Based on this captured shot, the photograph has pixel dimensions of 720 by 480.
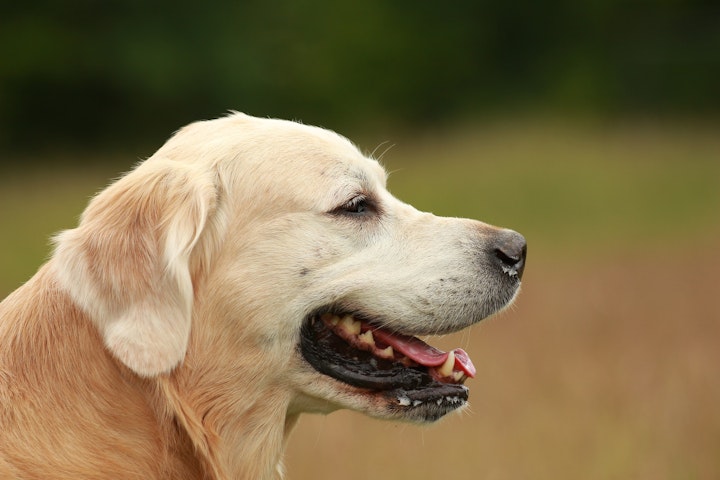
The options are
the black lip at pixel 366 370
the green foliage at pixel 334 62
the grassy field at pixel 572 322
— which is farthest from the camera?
the green foliage at pixel 334 62

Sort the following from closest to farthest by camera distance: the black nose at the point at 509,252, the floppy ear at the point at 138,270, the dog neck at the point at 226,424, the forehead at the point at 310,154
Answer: the floppy ear at the point at 138,270, the dog neck at the point at 226,424, the forehead at the point at 310,154, the black nose at the point at 509,252

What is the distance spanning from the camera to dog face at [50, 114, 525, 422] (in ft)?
10.5

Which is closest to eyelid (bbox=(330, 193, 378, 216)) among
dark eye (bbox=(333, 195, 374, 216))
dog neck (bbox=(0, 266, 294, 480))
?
dark eye (bbox=(333, 195, 374, 216))

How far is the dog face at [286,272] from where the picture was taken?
3193 mm

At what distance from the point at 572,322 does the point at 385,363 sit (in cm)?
520

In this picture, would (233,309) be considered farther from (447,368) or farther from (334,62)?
(334,62)

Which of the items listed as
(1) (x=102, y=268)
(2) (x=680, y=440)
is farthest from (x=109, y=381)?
(2) (x=680, y=440)

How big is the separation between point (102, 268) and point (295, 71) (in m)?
21.9

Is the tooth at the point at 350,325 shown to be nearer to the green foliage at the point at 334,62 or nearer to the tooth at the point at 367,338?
the tooth at the point at 367,338

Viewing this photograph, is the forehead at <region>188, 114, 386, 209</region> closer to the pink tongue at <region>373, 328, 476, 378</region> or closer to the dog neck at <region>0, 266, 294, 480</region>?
the pink tongue at <region>373, 328, 476, 378</region>

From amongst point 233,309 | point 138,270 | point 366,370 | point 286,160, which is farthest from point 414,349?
point 138,270

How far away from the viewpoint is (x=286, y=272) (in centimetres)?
350

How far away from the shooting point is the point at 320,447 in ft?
20.1

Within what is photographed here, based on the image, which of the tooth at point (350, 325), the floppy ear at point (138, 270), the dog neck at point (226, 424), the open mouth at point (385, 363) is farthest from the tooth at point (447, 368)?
the floppy ear at point (138, 270)
